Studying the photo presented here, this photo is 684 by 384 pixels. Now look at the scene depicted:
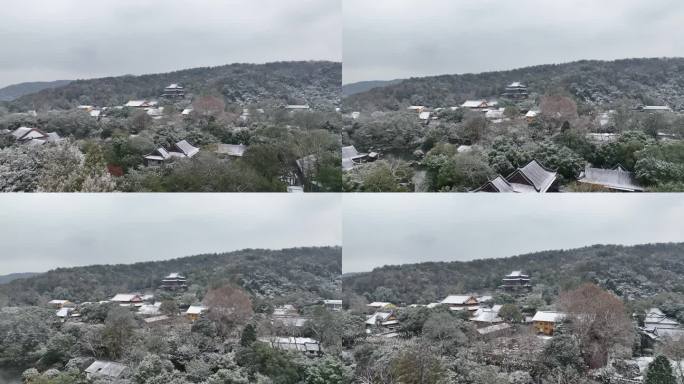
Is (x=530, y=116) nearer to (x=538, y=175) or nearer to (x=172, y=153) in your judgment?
(x=538, y=175)

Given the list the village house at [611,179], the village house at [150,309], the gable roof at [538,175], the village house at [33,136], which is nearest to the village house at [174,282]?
the village house at [150,309]

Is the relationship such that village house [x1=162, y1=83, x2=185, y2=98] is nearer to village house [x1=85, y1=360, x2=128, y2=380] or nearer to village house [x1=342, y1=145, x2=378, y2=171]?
village house [x1=342, y1=145, x2=378, y2=171]

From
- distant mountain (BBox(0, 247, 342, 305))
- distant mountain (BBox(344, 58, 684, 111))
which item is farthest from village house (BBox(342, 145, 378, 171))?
distant mountain (BBox(0, 247, 342, 305))

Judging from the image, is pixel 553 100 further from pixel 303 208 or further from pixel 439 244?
pixel 303 208

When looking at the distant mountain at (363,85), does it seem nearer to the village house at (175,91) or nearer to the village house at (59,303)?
the village house at (175,91)

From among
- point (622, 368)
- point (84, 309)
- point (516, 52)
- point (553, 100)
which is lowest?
point (622, 368)

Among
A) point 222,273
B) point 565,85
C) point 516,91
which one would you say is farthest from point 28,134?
point 565,85

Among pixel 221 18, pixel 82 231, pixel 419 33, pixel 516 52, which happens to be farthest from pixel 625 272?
pixel 82 231
